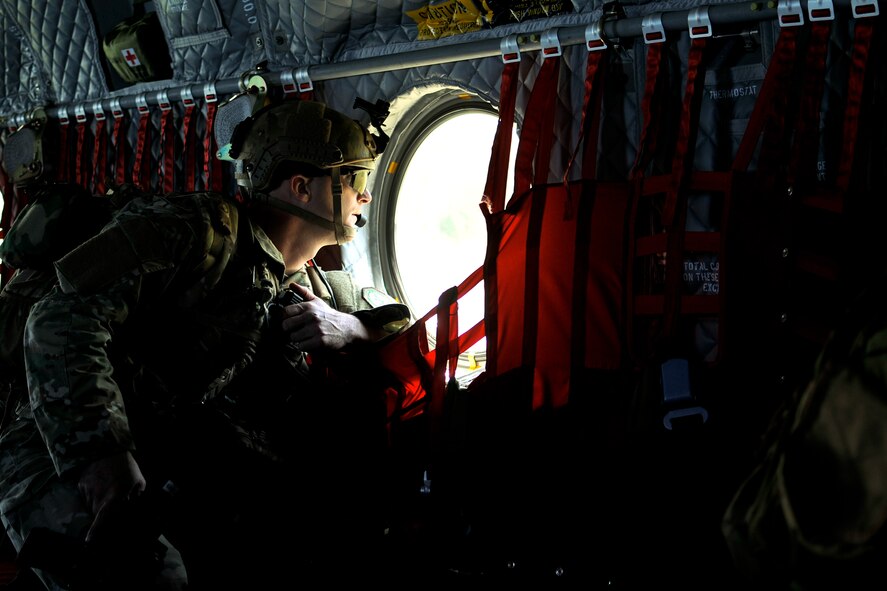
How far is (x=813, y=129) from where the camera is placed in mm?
2137

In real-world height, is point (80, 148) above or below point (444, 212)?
above

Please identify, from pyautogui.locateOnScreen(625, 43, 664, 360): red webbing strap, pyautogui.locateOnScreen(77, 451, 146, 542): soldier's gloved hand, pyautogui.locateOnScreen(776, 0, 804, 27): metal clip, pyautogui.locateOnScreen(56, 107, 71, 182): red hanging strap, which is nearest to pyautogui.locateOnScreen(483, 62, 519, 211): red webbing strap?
pyautogui.locateOnScreen(625, 43, 664, 360): red webbing strap

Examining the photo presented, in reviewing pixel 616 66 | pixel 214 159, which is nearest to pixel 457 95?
pixel 616 66

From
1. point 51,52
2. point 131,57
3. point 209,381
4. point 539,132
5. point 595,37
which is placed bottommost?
point 209,381

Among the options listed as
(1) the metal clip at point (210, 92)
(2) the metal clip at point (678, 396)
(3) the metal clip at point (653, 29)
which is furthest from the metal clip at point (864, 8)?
(1) the metal clip at point (210, 92)

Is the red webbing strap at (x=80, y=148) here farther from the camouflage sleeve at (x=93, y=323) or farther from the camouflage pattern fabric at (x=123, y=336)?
the camouflage sleeve at (x=93, y=323)

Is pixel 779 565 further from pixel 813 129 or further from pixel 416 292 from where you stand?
pixel 416 292

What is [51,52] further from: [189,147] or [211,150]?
[211,150]

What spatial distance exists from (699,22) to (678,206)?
514 mm

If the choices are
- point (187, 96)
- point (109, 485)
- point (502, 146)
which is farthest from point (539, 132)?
point (187, 96)

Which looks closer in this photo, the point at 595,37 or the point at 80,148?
the point at 595,37

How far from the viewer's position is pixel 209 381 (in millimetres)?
2496

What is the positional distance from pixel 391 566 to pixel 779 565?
77.0 inches

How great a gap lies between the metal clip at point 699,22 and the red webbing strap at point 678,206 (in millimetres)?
15
